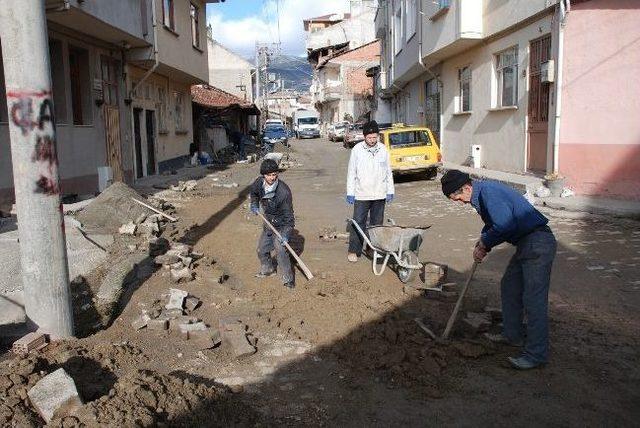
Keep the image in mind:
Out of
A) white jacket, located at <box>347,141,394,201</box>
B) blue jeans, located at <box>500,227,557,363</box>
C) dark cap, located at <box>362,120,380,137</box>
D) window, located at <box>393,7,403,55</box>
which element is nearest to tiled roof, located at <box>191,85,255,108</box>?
window, located at <box>393,7,403,55</box>

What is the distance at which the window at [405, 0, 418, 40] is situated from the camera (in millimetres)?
22219

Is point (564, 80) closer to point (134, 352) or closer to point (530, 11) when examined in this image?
point (530, 11)

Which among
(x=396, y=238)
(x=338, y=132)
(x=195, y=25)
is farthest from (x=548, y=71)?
(x=338, y=132)

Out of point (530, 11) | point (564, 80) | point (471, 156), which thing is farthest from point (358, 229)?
point (471, 156)

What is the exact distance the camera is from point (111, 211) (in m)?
9.48

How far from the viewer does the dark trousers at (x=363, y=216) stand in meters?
7.49

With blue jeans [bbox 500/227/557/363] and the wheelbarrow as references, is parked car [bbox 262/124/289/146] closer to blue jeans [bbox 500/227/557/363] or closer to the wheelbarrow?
the wheelbarrow

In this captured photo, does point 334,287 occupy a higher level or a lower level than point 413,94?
lower

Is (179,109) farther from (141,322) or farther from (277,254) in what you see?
(141,322)

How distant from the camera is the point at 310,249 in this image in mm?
8508

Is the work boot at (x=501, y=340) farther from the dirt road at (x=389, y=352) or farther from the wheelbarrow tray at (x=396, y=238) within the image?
the wheelbarrow tray at (x=396, y=238)

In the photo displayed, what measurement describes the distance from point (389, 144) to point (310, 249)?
9.42 m

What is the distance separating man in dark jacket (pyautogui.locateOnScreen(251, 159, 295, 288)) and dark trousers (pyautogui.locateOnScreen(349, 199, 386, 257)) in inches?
47.6

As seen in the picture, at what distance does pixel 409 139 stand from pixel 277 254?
1163 cm
